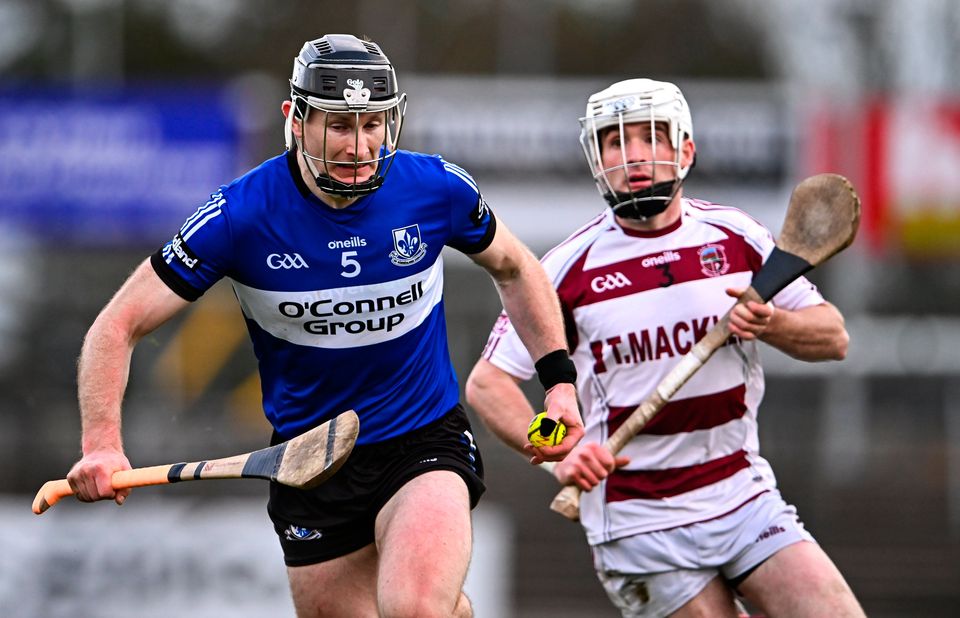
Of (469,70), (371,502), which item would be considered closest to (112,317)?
(371,502)

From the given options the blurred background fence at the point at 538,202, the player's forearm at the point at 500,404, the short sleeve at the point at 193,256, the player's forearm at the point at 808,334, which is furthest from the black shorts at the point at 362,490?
the blurred background fence at the point at 538,202

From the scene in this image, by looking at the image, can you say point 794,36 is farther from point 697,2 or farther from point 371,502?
point 371,502

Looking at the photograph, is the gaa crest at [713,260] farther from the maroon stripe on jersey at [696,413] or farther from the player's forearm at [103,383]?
the player's forearm at [103,383]

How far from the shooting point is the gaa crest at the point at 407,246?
4.64 m

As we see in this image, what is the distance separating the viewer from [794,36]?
2125 centimetres

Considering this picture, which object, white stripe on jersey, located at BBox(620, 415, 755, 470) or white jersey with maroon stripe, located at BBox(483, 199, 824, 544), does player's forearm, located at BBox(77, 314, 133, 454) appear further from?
white stripe on jersey, located at BBox(620, 415, 755, 470)

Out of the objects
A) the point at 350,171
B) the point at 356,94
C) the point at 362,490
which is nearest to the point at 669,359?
the point at 362,490

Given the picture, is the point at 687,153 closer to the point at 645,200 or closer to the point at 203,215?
the point at 645,200

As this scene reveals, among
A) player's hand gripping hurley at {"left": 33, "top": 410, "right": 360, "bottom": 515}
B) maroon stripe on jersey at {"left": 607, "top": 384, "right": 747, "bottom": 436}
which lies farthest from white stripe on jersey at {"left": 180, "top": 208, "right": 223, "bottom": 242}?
maroon stripe on jersey at {"left": 607, "top": 384, "right": 747, "bottom": 436}

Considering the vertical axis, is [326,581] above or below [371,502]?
below

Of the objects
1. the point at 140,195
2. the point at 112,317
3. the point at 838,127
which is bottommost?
the point at 140,195

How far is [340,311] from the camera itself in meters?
4.62

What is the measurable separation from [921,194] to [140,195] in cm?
849

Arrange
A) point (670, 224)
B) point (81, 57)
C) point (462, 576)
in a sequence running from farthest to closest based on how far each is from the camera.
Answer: point (81, 57) → point (670, 224) → point (462, 576)
